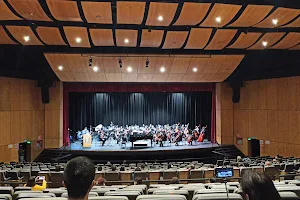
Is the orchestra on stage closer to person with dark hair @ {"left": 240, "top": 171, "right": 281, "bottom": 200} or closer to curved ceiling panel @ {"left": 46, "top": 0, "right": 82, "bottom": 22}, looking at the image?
curved ceiling panel @ {"left": 46, "top": 0, "right": 82, "bottom": 22}

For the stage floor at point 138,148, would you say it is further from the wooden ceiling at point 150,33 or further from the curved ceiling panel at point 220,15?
the curved ceiling panel at point 220,15

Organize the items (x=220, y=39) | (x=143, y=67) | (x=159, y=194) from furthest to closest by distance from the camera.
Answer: (x=143, y=67), (x=220, y=39), (x=159, y=194)

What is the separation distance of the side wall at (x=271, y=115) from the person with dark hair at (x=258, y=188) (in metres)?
15.2

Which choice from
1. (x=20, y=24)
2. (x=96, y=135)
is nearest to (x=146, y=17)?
(x=20, y=24)

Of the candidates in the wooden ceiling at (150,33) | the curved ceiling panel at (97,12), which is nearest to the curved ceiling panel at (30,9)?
the wooden ceiling at (150,33)

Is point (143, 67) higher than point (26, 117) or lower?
higher

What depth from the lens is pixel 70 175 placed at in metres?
1.60

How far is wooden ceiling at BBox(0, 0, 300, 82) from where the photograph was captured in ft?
33.3

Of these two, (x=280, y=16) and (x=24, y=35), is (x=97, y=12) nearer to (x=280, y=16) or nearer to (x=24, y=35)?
(x=24, y=35)

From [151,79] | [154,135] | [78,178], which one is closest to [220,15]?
[151,79]

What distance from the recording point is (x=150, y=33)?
12883 mm

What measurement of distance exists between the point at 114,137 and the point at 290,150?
10.7 meters

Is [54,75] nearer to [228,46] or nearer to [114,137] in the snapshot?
[114,137]

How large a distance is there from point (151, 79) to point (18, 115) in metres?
7.94
